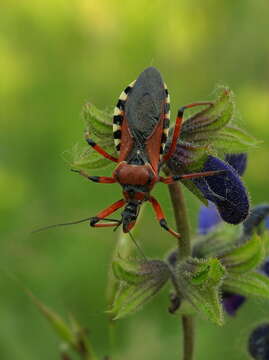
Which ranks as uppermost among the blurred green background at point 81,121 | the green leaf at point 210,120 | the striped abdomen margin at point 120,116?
the striped abdomen margin at point 120,116

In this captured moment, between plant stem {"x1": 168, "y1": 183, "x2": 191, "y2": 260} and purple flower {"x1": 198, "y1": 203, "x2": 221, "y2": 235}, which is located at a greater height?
plant stem {"x1": 168, "y1": 183, "x2": 191, "y2": 260}

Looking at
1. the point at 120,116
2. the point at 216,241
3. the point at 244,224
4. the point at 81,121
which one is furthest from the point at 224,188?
the point at 81,121

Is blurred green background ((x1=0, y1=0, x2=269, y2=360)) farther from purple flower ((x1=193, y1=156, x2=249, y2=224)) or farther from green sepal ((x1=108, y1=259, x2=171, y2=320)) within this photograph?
purple flower ((x1=193, y1=156, x2=249, y2=224))

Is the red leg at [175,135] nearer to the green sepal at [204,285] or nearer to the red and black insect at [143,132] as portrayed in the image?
the red and black insect at [143,132]

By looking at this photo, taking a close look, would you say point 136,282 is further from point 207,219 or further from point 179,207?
point 207,219

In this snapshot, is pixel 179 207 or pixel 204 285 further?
pixel 179 207

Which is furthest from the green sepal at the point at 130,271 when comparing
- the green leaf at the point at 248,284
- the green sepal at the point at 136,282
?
the green leaf at the point at 248,284

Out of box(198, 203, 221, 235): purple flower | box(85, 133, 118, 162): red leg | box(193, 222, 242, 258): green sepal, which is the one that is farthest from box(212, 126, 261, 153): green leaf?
box(198, 203, 221, 235): purple flower
